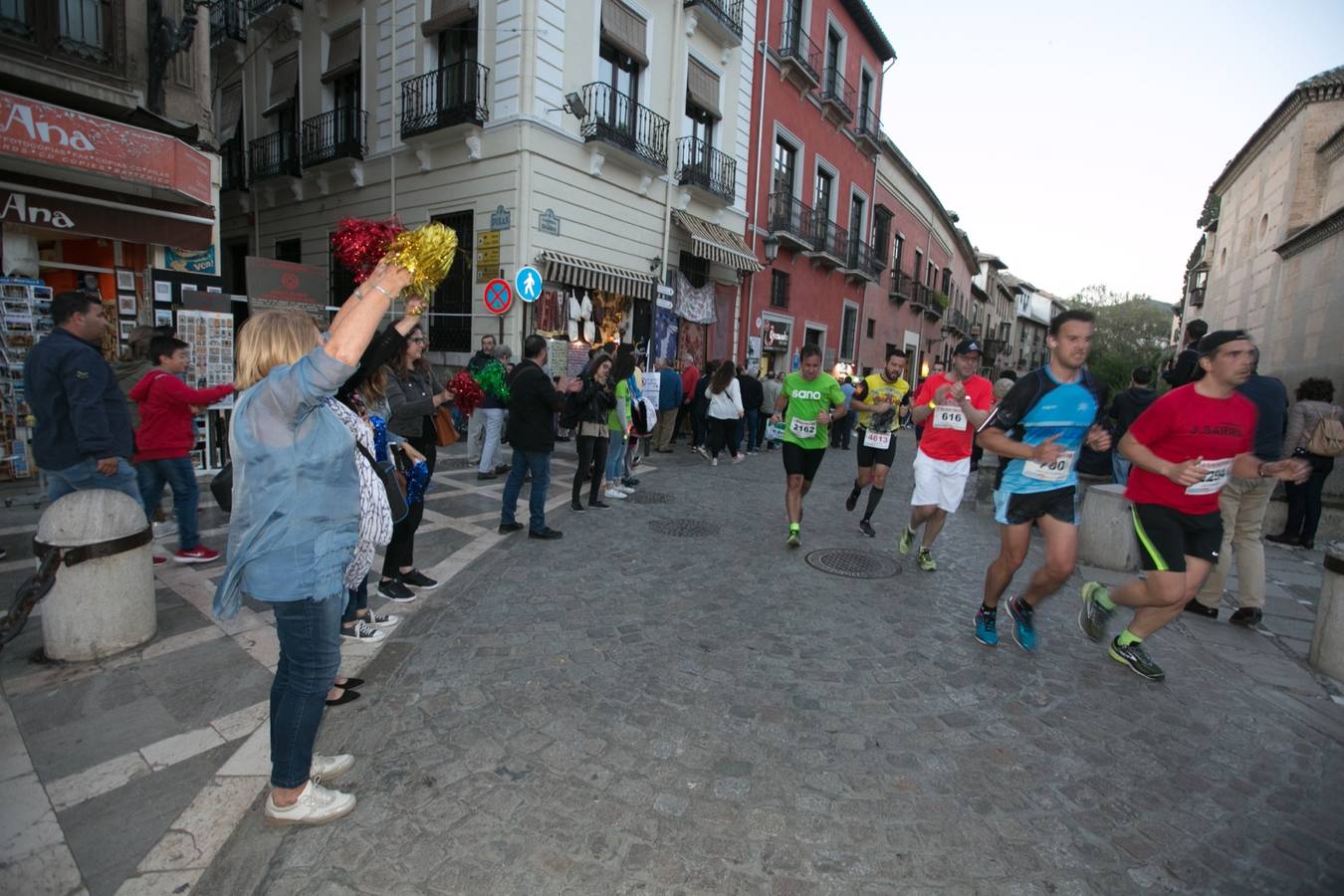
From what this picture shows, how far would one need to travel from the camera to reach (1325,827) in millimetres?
2586

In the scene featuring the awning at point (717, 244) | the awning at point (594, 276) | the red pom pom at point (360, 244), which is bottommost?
the red pom pom at point (360, 244)

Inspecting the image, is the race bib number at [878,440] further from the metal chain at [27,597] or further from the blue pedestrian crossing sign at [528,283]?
the blue pedestrian crossing sign at [528,283]

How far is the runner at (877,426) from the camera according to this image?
657 centimetres

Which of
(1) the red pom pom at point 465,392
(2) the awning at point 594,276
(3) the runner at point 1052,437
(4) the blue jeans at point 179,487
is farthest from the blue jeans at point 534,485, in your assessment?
(2) the awning at point 594,276

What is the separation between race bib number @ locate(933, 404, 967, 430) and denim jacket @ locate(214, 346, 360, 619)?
15.8ft

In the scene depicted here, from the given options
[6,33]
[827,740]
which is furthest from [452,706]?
[6,33]

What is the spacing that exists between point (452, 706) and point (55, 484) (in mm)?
3342

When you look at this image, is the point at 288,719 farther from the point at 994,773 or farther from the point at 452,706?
the point at 994,773

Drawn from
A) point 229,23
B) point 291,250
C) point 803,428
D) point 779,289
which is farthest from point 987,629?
point 229,23

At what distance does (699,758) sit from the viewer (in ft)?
9.26

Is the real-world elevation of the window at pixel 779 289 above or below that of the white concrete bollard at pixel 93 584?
above

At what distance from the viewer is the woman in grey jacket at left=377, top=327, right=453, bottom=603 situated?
4.47 meters

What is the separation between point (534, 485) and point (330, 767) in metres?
3.66

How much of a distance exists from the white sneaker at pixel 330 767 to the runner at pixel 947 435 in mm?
4690
